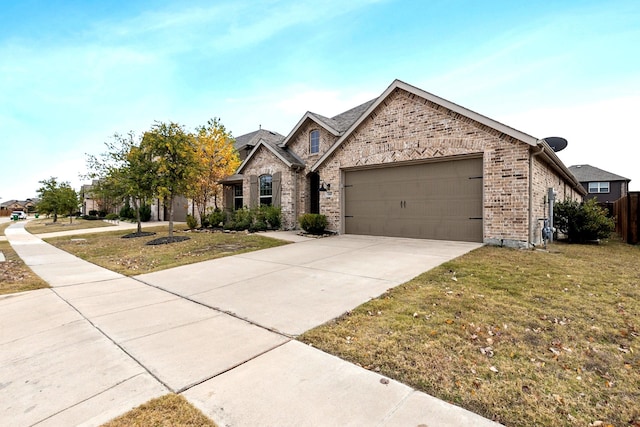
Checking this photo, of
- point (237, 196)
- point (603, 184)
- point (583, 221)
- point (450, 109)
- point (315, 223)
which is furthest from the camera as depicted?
point (603, 184)

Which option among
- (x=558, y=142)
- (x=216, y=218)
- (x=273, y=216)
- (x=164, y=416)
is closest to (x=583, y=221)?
(x=558, y=142)

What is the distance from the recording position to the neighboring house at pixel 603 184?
31531 mm

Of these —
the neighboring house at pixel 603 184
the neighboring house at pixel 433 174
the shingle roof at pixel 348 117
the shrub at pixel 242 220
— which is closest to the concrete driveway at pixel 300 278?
the neighboring house at pixel 433 174

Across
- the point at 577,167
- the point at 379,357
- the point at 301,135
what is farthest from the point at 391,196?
the point at 577,167

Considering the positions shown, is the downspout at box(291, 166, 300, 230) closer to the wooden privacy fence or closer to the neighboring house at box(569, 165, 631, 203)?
the wooden privacy fence

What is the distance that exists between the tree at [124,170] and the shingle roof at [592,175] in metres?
40.7

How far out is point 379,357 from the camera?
268 centimetres

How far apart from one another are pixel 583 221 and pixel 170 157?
15612mm

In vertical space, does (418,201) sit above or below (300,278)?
above

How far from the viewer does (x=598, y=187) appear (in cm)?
3256

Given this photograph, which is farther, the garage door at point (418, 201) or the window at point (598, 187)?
the window at point (598, 187)

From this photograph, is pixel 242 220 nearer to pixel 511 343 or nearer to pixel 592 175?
pixel 511 343

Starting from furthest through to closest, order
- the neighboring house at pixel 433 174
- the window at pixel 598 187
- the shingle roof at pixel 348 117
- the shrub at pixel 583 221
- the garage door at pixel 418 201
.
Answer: the window at pixel 598 187, the shingle roof at pixel 348 117, the shrub at pixel 583 221, the garage door at pixel 418 201, the neighboring house at pixel 433 174

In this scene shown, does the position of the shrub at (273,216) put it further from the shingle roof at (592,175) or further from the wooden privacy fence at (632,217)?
the shingle roof at (592,175)
